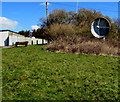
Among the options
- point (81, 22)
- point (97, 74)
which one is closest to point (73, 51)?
point (97, 74)

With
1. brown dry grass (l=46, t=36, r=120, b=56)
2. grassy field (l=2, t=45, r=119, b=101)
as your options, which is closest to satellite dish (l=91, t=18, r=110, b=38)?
brown dry grass (l=46, t=36, r=120, b=56)

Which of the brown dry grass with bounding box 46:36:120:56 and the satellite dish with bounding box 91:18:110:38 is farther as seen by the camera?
the satellite dish with bounding box 91:18:110:38

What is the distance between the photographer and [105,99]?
14.0 ft

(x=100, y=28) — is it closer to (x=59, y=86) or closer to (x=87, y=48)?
(x=87, y=48)

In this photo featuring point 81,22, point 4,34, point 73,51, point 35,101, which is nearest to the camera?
point 35,101

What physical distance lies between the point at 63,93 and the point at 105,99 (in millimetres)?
1034

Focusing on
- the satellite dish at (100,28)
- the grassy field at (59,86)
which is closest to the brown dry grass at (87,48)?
the satellite dish at (100,28)

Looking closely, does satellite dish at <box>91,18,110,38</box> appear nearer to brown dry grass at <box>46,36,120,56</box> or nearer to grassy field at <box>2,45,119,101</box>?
brown dry grass at <box>46,36,120,56</box>

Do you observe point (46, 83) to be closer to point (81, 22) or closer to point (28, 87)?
point (28, 87)

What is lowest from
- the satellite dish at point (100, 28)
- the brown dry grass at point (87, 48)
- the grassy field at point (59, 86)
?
the grassy field at point (59, 86)

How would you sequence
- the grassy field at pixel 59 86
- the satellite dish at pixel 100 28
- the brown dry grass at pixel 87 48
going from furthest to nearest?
the satellite dish at pixel 100 28 < the brown dry grass at pixel 87 48 < the grassy field at pixel 59 86

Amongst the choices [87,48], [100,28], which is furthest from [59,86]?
[100,28]

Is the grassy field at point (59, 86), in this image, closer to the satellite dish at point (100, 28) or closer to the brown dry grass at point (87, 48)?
the brown dry grass at point (87, 48)

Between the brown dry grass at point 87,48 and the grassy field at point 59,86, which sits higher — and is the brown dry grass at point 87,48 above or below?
above
